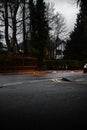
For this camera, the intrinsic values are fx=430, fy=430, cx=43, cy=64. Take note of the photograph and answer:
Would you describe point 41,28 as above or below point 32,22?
below

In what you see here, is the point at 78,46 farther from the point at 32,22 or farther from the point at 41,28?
the point at 32,22

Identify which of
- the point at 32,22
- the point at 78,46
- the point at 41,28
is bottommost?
the point at 78,46

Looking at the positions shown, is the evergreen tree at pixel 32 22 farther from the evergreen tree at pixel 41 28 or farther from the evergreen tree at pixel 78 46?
the evergreen tree at pixel 78 46

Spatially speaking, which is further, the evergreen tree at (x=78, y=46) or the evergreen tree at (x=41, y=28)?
the evergreen tree at (x=78, y=46)

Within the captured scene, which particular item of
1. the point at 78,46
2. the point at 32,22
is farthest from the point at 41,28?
the point at 78,46

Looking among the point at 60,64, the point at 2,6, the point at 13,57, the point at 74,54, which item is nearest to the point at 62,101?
the point at 13,57

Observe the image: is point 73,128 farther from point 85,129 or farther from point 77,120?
point 77,120

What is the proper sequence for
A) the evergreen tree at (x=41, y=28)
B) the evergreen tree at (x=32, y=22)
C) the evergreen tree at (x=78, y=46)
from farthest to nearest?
the evergreen tree at (x=78, y=46) < the evergreen tree at (x=41, y=28) < the evergreen tree at (x=32, y=22)

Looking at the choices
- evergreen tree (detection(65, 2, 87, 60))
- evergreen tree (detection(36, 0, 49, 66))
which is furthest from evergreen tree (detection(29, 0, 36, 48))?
evergreen tree (detection(65, 2, 87, 60))

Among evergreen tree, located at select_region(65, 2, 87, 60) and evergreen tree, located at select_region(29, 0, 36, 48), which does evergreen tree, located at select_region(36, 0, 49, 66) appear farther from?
evergreen tree, located at select_region(65, 2, 87, 60)

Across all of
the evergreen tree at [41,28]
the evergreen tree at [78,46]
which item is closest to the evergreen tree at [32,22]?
the evergreen tree at [41,28]

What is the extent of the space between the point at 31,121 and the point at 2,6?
43.9 m

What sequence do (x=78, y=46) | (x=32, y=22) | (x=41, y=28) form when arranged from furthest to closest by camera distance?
(x=78, y=46) < (x=41, y=28) < (x=32, y=22)

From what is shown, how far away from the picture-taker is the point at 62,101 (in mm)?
11961
